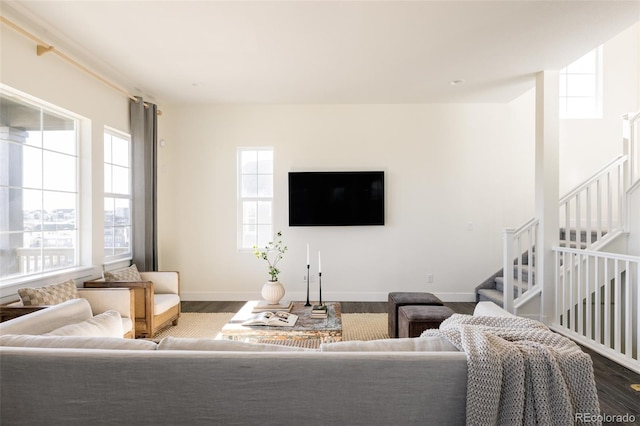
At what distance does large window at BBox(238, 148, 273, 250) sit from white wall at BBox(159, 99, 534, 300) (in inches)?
5.4

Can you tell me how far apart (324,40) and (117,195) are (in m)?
2.88

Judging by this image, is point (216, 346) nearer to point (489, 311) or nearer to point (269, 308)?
point (489, 311)

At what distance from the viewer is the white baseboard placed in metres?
4.82

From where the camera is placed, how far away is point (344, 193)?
4793mm

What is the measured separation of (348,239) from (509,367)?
12.2ft

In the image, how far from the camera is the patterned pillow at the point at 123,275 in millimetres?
3400

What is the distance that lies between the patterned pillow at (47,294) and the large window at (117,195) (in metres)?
1.02

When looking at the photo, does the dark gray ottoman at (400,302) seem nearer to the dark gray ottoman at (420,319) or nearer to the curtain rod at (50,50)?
the dark gray ottoman at (420,319)

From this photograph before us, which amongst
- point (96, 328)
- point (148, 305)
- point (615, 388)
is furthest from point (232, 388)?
point (615, 388)

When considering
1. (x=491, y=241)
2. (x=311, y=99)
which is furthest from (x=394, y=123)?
(x=491, y=241)

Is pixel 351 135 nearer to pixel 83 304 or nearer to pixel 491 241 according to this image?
pixel 491 241

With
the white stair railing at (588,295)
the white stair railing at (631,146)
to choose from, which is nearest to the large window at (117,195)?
the white stair railing at (588,295)

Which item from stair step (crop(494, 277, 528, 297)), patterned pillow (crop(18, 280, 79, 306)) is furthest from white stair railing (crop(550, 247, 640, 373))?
patterned pillow (crop(18, 280, 79, 306))

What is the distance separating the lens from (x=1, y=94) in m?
2.65
